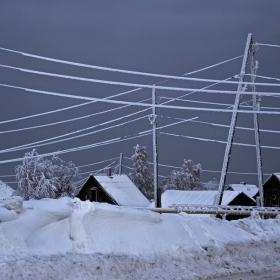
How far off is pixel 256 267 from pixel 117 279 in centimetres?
433

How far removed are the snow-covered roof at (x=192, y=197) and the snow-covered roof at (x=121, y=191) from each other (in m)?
2.15

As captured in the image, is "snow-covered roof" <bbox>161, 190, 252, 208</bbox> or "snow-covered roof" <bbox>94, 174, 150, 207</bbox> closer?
"snow-covered roof" <bbox>161, 190, 252, 208</bbox>

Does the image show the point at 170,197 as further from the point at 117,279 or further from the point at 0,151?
the point at 117,279

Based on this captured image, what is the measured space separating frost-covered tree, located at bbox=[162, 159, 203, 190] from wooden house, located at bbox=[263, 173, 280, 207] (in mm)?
29425

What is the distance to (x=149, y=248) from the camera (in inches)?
530

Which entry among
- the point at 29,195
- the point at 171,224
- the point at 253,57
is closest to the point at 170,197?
the point at 29,195

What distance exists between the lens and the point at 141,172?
83625 mm

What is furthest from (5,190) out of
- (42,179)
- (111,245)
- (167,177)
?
(111,245)

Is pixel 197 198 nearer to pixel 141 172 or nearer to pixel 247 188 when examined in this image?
pixel 247 188

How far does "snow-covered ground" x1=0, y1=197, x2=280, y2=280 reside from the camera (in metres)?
11.2

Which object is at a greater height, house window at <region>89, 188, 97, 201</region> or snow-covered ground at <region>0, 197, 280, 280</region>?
snow-covered ground at <region>0, 197, 280, 280</region>

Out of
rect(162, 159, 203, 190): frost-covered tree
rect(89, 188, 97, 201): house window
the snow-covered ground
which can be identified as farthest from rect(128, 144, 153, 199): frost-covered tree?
the snow-covered ground

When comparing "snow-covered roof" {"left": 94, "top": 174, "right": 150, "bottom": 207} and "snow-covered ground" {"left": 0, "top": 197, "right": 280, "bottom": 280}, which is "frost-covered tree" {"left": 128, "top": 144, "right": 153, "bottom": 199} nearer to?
"snow-covered roof" {"left": 94, "top": 174, "right": 150, "bottom": 207}

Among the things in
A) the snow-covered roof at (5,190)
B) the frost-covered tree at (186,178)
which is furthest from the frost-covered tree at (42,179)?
the frost-covered tree at (186,178)
